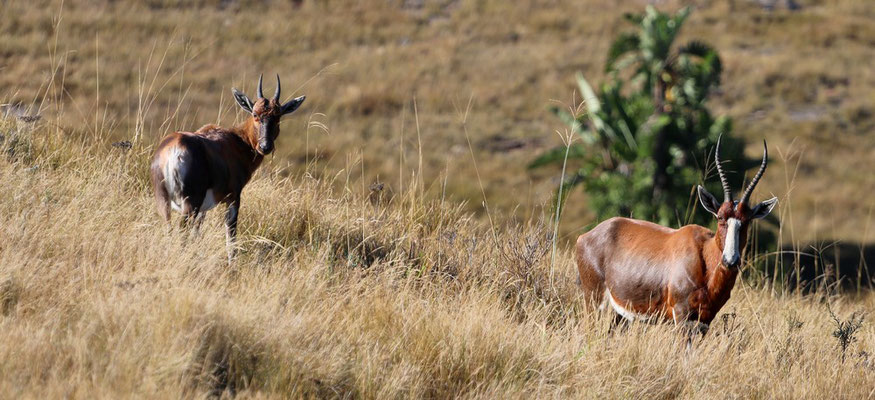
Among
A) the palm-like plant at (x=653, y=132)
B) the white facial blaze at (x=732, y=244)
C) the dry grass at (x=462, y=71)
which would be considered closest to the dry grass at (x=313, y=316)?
the white facial blaze at (x=732, y=244)

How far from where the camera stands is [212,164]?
5477 mm

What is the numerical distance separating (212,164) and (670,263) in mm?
2749

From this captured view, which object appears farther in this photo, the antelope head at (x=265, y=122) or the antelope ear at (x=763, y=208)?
the antelope head at (x=265, y=122)

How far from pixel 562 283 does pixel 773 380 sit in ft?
5.17

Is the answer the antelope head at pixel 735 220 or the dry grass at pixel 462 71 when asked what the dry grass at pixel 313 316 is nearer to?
the antelope head at pixel 735 220

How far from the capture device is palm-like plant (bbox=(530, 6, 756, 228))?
68.5ft

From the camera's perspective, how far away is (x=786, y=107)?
132 feet

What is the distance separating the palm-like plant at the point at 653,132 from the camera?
2089cm

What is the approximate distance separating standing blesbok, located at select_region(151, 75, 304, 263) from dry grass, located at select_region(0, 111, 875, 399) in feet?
0.69

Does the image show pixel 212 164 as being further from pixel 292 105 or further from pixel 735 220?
pixel 735 220

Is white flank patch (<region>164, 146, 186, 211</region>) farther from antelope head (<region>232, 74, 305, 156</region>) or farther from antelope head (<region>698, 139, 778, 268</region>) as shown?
antelope head (<region>698, 139, 778, 268</region>)

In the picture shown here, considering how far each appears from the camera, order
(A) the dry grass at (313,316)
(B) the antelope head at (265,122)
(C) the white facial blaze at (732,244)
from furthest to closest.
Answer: (B) the antelope head at (265,122) → (C) the white facial blaze at (732,244) → (A) the dry grass at (313,316)

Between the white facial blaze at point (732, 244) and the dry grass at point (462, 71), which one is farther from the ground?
the white facial blaze at point (732, 244)

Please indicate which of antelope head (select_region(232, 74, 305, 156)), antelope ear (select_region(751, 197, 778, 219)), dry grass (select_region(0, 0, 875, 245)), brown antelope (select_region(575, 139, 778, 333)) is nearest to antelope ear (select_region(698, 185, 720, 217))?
brown antelope (select_region(575, 139, 778, 333))
